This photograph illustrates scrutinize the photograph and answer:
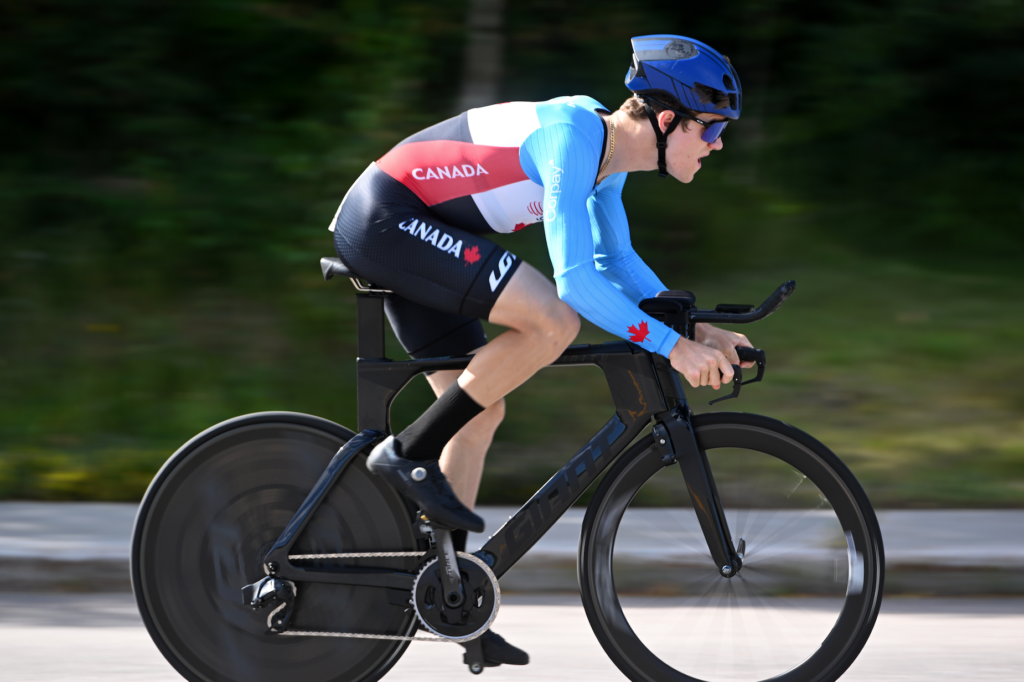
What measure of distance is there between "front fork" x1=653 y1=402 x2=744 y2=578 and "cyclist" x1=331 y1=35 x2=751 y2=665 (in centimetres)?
23

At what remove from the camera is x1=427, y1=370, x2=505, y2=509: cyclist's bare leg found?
3.13 meters

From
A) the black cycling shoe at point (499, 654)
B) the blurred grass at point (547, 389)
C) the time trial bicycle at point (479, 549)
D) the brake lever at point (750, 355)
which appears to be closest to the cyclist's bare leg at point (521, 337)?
the time trial bicycle at point (479, 549)

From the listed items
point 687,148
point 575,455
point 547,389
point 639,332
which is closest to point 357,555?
point 575,455

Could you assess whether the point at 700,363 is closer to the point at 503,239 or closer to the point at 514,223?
the point at 514,223

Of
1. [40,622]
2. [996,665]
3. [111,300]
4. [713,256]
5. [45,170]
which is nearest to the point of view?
[996,665]

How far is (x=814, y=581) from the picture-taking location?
2914 mm

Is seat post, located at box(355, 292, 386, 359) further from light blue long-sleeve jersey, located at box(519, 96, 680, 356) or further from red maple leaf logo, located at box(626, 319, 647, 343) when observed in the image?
red maple leaf logo, located at box(626, 319, 647, 343)

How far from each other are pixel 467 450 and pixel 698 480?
68cm

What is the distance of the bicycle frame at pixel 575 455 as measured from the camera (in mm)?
2930

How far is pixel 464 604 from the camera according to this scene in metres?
2.89

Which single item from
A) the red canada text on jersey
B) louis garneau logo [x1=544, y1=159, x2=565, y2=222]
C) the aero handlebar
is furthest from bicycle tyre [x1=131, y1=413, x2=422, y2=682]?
the aero handlebar

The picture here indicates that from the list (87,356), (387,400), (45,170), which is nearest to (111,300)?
(87,356)

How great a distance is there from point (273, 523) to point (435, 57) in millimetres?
5169

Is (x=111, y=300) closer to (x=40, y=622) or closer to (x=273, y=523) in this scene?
(x=40, y=622)
